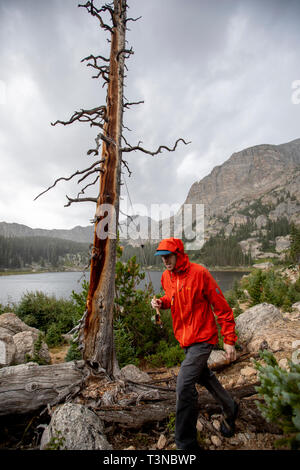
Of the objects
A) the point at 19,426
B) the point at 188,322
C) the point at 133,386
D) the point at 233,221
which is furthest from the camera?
the point at 233,221

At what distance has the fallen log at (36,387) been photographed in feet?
9.65

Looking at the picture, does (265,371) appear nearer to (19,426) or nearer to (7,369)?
(19,426)

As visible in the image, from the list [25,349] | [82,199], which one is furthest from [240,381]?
[25,349]

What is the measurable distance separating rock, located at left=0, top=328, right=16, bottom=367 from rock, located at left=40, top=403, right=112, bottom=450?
11.5ft

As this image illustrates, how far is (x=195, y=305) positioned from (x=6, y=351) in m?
5.29

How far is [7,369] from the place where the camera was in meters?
4.15

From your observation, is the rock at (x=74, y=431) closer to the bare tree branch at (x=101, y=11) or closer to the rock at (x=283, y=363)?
the rock at (x=283, y=363)

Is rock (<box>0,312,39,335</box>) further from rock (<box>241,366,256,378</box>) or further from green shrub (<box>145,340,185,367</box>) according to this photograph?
rock (<box>241,366,256,378</box>)

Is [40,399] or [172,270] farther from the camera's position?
[40,399]

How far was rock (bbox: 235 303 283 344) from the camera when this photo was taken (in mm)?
6095

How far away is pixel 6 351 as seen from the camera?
5281 mm

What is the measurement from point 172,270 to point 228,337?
0.98 m

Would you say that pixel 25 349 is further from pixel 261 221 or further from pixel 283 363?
pixel 261 221
